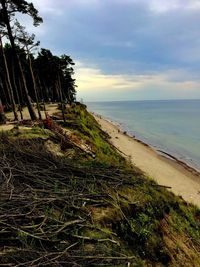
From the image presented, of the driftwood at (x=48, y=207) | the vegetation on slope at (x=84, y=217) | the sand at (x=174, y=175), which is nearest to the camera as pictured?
the driftwood at (x=48, y=207)

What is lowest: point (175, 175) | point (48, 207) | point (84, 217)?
point (175, 175)

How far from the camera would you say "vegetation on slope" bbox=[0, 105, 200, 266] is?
7680mm

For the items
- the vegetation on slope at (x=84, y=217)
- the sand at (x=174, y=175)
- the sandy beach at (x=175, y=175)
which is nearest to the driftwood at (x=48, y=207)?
the vegetation on slope at (x=84, y=217)

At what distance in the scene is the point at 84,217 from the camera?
9273 millimetres

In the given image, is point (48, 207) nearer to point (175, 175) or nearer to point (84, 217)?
point (84, 217)

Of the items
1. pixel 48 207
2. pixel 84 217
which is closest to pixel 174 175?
pixel 84 217

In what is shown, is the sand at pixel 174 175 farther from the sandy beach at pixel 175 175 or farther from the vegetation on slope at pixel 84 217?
the vegetation on slope at pixel 84 217

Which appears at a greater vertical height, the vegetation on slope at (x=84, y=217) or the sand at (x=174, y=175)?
the vegetation on slope at (x=84, y=217)

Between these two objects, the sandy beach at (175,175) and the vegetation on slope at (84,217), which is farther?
the sandy beach at (175,175)

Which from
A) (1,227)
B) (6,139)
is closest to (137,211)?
(1,227)

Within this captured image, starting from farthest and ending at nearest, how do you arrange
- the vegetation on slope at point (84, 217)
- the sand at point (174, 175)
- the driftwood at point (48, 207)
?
1. the sand at point (174, 175)
2. the vegetation on slope at point (84, 217)
3. the driftwood at point (48, 207)

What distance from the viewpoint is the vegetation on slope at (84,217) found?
7.68 metres

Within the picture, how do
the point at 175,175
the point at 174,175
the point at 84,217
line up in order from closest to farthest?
the point at 84,217 < the point at 174,175 < the point at 175,175

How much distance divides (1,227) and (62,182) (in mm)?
3769
